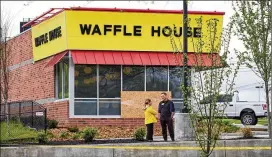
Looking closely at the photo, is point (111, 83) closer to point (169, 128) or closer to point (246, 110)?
point (246, 110)

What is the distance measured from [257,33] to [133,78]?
10567 millimetres

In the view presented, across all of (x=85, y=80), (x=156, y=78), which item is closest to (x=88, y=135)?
(x=85, y=80)

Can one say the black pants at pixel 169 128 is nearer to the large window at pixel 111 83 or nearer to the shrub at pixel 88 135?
the shrub at pixel 88 135

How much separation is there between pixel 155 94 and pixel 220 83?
1548cm

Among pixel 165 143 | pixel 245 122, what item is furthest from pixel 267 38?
pixel 245 122

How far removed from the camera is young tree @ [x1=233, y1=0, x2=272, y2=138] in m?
18.0

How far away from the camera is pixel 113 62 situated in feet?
89.5

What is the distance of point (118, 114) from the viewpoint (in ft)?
90.8

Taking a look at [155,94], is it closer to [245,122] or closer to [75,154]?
[245,122]

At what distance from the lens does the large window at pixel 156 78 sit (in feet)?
92.1

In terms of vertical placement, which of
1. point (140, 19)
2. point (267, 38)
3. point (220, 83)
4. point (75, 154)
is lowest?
point (75, 154)

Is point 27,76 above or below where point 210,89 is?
above

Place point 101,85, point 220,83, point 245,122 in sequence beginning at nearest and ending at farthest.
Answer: point 220,83 < point 101,85 < point 245,122

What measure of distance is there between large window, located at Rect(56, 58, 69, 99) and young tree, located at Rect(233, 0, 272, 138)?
11451 mm
